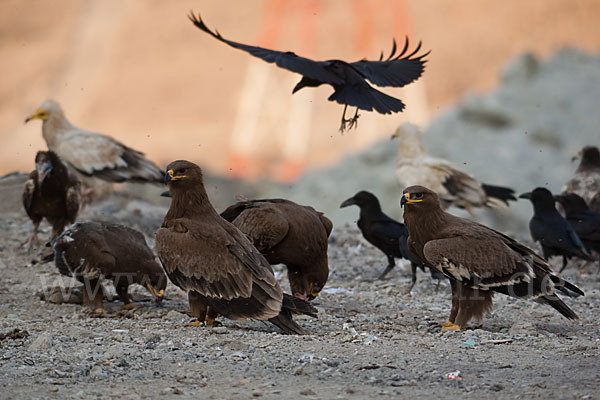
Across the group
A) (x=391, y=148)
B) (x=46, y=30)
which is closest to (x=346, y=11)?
(x=46, y=30)

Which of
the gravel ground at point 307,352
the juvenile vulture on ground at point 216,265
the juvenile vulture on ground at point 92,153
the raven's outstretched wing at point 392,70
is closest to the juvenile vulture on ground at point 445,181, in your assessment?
the gravel ground at point 307,352

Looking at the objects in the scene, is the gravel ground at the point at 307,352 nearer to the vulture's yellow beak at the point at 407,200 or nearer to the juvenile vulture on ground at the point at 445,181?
the vulture's yellow beak at the point at 407,200

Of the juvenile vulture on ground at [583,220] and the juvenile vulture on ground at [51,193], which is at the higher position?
the juvenile vulture on ground at [583,220]

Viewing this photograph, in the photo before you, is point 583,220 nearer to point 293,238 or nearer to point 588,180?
point 588,180

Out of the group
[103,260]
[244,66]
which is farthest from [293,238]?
[244,66]

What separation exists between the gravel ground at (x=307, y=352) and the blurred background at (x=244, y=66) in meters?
12.5

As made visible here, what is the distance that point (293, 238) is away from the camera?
6.77m

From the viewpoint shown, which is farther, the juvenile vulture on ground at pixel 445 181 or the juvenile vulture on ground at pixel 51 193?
the juvenile vulture on ground at pixel 445 181

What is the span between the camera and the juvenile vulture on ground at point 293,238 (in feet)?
22.0

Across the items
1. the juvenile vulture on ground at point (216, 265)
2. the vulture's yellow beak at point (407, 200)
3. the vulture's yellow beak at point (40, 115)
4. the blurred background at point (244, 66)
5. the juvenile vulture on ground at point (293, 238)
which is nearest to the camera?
the juvenile vulture on ground at point (216, 265)

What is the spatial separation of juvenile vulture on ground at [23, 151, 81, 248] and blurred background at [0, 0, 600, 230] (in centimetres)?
1108

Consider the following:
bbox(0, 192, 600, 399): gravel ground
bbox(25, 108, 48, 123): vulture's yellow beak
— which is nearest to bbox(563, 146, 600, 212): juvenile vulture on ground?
bbox(0, 192, 600, 399): gravel ground

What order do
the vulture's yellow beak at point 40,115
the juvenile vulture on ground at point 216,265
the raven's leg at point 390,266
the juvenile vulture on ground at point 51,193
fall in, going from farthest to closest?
the vulture's yellow beak at point 40,115 → the juvenile vulture on ground at point 51,193 → the raven's leg at point 390,266 → the juvenile vulture on ground at point 216,265

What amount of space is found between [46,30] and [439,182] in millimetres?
24874
